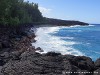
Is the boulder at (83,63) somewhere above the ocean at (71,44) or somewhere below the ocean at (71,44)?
above

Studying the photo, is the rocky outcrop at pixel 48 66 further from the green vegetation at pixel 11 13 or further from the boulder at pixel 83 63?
the green vegetation at pixel 11 13

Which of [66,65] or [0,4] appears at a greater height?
[0,4]

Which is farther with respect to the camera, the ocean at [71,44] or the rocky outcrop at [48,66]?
the ocean at [71,44]

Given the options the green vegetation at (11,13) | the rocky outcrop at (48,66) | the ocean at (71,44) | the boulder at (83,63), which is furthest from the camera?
the green vegetation at (11,13)

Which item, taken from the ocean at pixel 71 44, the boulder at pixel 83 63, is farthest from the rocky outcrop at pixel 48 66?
the ocean at pixel 71 44

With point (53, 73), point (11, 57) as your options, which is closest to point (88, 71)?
point (53, 73)

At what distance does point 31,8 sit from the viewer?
481 ft

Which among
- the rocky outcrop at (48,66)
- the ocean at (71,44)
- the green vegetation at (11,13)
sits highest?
the green vegetation at (11,13)

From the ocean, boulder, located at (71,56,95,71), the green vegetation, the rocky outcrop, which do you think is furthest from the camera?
the green vegetation

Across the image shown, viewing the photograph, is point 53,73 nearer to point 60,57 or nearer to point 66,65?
point 66,65

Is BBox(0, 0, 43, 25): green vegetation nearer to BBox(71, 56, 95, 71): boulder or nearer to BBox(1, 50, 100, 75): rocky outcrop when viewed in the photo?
BBox(1, 50, 100, 75): rocky outcrop

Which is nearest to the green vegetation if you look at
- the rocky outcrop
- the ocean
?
the ocean

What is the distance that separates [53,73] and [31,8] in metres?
132

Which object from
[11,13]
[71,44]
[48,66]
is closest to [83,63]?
[48,66]
